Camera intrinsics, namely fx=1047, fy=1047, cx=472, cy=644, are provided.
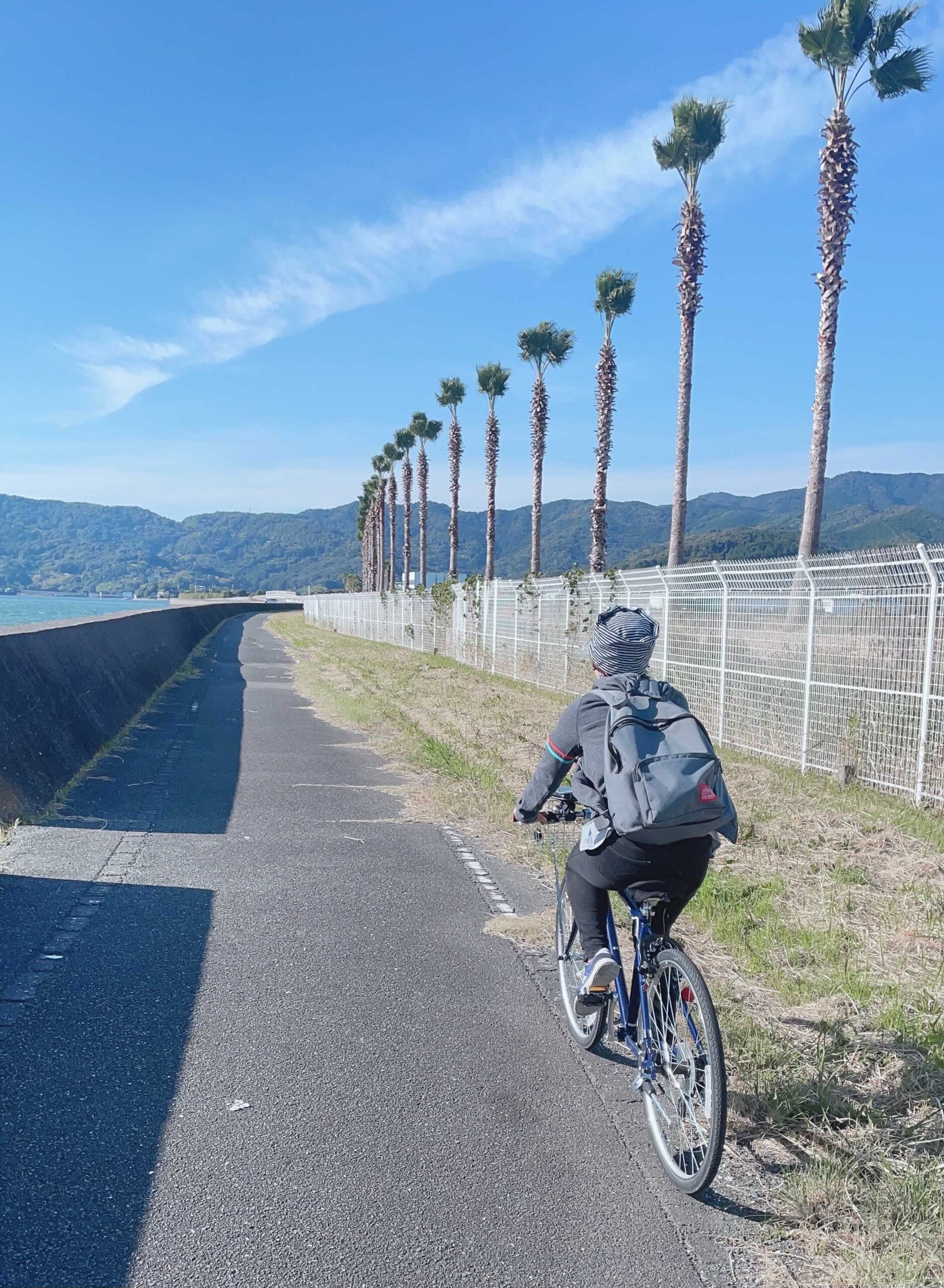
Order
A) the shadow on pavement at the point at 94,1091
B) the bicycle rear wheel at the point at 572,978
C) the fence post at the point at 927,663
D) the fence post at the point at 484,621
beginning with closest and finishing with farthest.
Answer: the shadow on pavement at the point at 94,1091
the bicycle rear wheel at the point at 572,978
the fence post at the point at 927,663
the fence post at the point at 484,621

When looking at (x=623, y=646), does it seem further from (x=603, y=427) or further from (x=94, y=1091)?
(x=603, y=427)

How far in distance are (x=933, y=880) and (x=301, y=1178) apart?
494 centimetres

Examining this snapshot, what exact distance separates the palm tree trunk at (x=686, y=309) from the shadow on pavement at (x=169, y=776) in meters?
15.5

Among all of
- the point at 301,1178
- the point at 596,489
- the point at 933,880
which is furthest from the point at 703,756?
the point at 596,489

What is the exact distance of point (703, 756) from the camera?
3.36m

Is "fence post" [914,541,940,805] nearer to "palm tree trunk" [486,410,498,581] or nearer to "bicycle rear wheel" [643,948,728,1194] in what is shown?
"bicycle rear wheel" [643,948,728,1194]

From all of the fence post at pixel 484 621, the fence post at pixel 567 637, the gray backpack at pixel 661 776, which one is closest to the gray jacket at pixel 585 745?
the gray backpack at pixel 661 776

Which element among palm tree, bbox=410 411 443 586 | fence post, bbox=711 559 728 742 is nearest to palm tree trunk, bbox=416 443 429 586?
palm tree, bbox=410 411 443 586

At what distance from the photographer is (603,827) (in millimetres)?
3670

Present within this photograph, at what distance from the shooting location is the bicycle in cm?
311

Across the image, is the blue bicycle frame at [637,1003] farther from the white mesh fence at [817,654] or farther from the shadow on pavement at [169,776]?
the white mesh fence at [817,654]

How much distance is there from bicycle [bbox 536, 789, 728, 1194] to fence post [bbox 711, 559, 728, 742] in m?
8.76

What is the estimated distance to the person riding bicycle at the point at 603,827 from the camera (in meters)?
3.61

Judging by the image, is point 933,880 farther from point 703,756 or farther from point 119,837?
point 119,837
